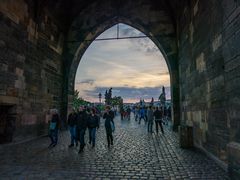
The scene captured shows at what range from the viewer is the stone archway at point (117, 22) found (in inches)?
474

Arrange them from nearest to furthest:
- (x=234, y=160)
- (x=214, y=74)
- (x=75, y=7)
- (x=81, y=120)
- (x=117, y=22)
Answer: (x=234, y=160) → (x=214, y=74) → (x=81, y=120) → (x=75, y=7) → (x=117, y=22)

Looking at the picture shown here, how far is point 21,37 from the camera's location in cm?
838

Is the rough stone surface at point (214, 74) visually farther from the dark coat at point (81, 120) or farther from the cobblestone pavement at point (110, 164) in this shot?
the dark coat at point (81, 120)

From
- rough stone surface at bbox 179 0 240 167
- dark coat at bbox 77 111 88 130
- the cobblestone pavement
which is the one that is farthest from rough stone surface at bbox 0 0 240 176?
dark coat at bbox 77 111 88 130

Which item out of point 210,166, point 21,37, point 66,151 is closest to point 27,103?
point 21,37

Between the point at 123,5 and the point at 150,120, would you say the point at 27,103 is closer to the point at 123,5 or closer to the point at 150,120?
the point at 150,120

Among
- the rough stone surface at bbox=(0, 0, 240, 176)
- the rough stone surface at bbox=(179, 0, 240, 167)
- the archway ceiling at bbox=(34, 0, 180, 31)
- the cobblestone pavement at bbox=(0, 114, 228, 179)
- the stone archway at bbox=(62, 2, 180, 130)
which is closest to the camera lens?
the rough stone surface at bbox=(179, 0, 240, 167)

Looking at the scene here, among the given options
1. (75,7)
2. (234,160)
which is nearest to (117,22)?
(75,7)

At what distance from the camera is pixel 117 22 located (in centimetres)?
1334

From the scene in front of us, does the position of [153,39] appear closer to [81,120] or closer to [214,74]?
[214,74]

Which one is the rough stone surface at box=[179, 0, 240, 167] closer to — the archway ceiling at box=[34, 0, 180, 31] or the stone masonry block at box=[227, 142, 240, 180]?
the stone masonry block at box=[227, 142, 240, 180]

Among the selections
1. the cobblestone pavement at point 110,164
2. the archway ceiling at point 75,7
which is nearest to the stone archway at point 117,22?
the archway ceiling at point 75,7

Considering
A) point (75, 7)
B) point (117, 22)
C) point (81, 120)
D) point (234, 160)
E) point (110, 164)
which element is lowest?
point (110, 164)

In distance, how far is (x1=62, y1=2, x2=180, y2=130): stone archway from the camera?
12.0 m
